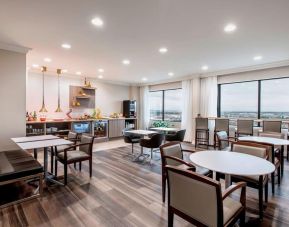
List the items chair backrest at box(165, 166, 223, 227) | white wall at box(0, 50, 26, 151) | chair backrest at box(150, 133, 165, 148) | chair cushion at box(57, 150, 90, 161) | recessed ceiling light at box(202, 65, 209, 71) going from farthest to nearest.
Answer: recessed ceiling light at box(202, 65, 209, 71), chair backrest at box(150, 133, 165, 148), white wall at box(0, 50, 26, 151), chair cushion at box(57, 150, 90, 161), chair backrest at box(165, 166, 223, 227)

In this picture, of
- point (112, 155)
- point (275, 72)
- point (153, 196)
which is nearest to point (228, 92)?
point (275, 72)

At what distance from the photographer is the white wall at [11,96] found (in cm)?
377

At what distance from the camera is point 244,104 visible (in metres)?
5.93

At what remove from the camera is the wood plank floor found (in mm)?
2086

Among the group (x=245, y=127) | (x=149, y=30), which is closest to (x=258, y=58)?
(x=245, y=127)

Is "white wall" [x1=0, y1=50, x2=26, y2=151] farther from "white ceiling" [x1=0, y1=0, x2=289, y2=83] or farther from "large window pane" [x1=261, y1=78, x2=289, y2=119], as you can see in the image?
"large window pane" [x1=261, y1=78, x2=289, y2=119]

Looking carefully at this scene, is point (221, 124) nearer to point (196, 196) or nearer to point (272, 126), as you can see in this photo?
point (272, 126)

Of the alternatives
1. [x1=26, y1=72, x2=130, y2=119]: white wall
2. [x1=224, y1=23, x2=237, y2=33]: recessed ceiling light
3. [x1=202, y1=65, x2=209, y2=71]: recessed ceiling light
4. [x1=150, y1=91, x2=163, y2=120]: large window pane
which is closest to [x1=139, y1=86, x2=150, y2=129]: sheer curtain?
[x1=150, y1=91, x2=163, y2=120]: large window pane

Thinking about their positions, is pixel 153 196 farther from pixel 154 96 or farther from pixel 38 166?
pixel 154 96

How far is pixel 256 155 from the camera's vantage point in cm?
240

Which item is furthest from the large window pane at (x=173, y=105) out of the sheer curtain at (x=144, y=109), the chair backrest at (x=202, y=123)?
the chair backrest at (x=202, y=123)

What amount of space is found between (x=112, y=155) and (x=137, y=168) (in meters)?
1.29

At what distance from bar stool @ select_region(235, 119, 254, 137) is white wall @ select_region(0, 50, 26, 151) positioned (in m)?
5.80

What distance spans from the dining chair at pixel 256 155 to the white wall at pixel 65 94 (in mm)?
6022
